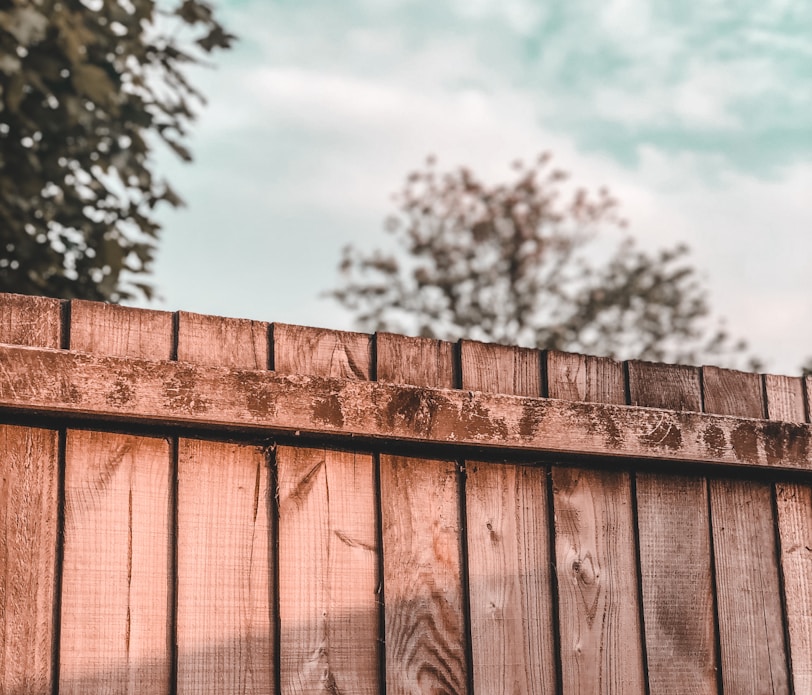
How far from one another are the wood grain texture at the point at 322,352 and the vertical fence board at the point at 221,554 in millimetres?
76

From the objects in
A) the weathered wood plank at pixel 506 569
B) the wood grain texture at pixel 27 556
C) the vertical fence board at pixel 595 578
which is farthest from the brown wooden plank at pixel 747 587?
the wood grain texture at pixel 27 556

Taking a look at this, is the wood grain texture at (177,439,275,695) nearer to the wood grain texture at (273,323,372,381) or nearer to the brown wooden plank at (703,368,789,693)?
the wood grain texture at (273,323,372,381)

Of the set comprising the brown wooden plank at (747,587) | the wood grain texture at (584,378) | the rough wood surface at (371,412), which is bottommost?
the brown wooden plank at (747,587)

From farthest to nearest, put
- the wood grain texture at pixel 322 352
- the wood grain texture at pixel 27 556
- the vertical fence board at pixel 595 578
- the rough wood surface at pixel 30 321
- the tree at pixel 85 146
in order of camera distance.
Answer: the tree at pixel 85 146
the vertical fence board at pixel 595 578
the wood grain texture at pixel 322 352
the rough wood surface at pixel 30 321
the wood grain texture at pixel 27 556

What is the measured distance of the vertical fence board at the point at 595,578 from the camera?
6.77 feet

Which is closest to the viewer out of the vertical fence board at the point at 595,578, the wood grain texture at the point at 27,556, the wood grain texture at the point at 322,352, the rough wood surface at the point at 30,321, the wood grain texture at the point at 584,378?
the wood grain texture at the point at 27,556

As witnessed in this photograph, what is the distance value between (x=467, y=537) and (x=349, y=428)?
13.3 inches

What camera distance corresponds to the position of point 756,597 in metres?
2.26

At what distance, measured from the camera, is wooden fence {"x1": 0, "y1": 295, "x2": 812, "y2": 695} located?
1694 millimetres

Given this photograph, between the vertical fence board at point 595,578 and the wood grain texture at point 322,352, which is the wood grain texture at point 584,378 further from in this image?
the wood grain texture at point 322,352

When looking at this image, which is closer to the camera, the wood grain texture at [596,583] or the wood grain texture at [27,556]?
the wood grain texture at [27,556]

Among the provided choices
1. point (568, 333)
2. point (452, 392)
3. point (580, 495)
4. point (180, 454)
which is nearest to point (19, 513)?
point (180, 454)

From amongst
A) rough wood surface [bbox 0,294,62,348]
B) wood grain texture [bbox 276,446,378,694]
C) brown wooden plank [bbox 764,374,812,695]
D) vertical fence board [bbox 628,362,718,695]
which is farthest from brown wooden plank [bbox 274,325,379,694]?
brown wooden plank [bbox 764,374,812,695]

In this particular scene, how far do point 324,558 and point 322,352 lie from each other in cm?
39
